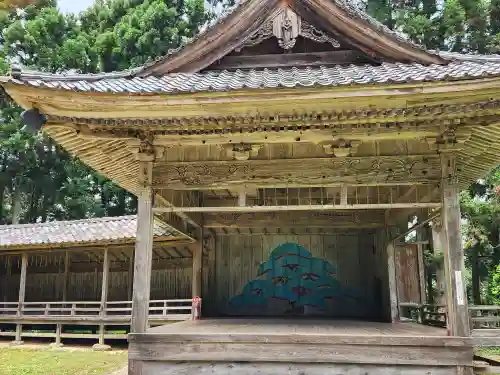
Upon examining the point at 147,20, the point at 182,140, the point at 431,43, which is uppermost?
the point at 147,20

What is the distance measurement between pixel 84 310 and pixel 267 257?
8748 mm

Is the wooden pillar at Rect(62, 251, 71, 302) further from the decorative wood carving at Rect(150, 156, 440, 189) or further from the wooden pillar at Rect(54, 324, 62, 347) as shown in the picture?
the decorative wood carving at Rect(150, 156, 440, 189)

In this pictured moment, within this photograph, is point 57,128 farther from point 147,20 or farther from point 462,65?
point 147,20

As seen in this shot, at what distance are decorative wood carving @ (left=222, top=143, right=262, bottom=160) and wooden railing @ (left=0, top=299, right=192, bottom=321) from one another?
1030 centimetres

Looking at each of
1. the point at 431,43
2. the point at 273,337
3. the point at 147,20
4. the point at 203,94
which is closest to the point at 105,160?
the point at 203,94

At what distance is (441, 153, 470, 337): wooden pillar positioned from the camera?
6.97m

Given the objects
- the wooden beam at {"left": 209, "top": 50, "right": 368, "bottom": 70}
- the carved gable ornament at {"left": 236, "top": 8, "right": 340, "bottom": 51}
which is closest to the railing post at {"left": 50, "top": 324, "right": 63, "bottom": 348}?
the wooden beam at {"left": 209, "top": 50, "right": 368, "bottom": 70}

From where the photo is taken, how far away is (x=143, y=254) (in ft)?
24.8

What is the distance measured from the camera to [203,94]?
6797 millimetres

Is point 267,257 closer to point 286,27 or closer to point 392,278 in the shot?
point 392,278

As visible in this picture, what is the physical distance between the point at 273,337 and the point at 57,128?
14.8 feet

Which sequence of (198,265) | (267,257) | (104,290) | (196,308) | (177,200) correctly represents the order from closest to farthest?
(177,200) < (196,308) < (198,265) < (267,257) < (104,290)

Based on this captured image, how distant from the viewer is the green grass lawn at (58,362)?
13.5 metres

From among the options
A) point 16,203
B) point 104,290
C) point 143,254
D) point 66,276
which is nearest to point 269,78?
point 143,254
